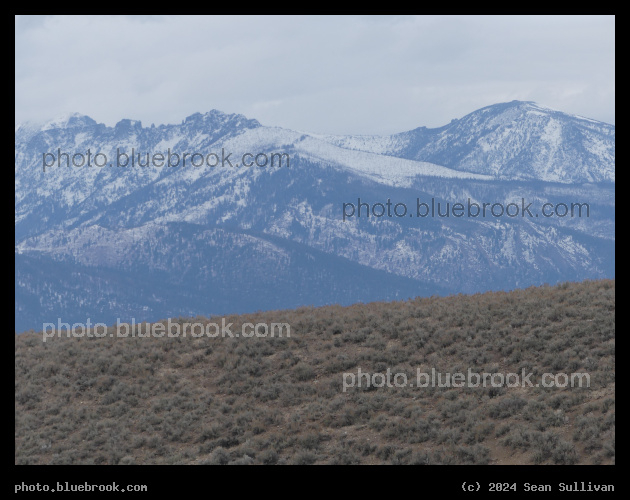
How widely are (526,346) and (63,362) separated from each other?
49.6ft

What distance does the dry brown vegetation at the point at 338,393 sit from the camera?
17781 millimetres

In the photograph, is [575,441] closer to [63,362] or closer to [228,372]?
[228,372]

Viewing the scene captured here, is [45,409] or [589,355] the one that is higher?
[589,355]

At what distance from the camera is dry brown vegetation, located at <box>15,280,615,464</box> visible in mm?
17781

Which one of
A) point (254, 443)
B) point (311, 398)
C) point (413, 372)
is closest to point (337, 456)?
point (254, 443)

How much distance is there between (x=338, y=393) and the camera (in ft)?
70.1

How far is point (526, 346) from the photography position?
22.5 m

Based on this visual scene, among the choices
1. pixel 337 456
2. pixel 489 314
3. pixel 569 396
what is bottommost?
pixel 337 456

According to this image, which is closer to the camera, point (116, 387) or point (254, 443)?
point (254, 443)

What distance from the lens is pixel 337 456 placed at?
1778 centimetres

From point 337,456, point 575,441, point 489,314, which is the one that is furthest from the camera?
point 489,314

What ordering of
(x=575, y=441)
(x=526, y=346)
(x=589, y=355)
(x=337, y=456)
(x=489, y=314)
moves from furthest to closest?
1. (x=489, y=314)
2. (x=526, y=346)
3. (x=589, y=355)
4. (x=337, y=456)
5. (x=575, y=441)
